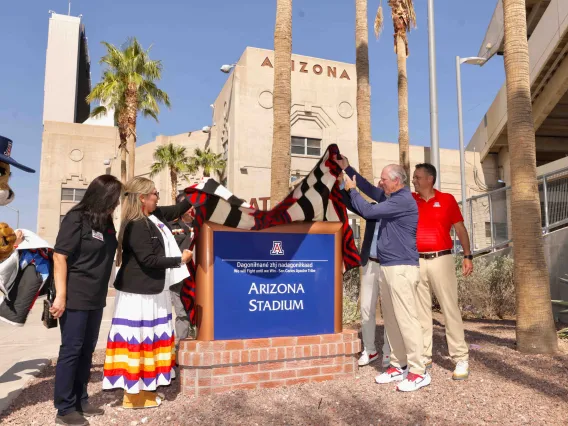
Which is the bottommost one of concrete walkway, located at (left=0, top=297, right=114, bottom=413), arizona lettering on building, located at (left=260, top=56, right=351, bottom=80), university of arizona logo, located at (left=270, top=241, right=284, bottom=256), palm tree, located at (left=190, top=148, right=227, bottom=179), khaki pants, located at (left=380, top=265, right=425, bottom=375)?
concrete walkway, located at (left=0, top=297, right=114, bottom=413)

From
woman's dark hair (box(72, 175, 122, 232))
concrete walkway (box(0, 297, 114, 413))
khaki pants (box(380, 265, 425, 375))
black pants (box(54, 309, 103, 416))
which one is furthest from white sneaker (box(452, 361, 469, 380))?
concrete walkway (box(0, 297, 114, 413))

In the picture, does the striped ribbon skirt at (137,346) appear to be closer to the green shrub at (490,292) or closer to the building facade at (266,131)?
the green shrub at (490,292)

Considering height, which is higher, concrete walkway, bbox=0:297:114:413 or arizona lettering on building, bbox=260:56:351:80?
arizona lettering on building, bbox=260:56:351:80

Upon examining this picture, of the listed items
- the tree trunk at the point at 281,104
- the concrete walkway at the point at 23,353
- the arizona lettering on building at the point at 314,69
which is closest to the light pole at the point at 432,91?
the tree trunk at the point at 281,104

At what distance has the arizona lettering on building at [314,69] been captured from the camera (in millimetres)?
30469

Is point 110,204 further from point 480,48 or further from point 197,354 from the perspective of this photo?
point 480,48

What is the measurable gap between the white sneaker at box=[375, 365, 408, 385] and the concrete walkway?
11.5ft

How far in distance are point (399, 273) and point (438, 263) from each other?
2.23ft

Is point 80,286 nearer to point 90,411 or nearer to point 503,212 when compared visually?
point 90,411

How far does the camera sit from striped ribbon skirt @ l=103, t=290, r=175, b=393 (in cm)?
372

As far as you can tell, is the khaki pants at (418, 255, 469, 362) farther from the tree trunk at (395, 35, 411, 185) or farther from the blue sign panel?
the tree trunk at (395, 35, 411, 185)

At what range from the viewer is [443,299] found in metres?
4.83

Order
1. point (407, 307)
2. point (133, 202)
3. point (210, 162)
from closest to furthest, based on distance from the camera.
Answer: point (133, 202), point (407, 307), point (210, 162)

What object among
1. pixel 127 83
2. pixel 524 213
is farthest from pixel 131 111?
pixel 524 213
